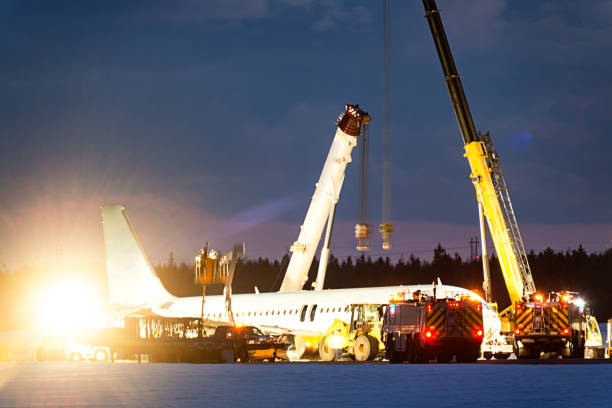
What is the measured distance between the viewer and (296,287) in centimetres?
7225

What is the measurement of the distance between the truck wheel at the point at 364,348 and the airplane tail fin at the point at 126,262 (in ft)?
109

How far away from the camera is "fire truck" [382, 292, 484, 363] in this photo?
141 ft

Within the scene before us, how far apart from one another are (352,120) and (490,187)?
54.2ft

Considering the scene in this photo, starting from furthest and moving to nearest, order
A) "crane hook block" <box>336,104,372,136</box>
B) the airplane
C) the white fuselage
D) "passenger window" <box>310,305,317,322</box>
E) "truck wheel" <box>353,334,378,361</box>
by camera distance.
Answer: "crane hook block" <box>336,104,372,136</box> → "passenger window" <box>310,305,317,322</box> → the airplane → the white fuselage → "truck wheel" <box>353,334,378,361</box>

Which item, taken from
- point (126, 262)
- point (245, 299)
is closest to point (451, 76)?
point (245, 299)

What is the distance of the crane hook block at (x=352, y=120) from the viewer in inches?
2697

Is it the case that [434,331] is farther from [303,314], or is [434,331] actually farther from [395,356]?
[303,314]

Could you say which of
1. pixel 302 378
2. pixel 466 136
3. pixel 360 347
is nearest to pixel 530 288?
pixel 466 136

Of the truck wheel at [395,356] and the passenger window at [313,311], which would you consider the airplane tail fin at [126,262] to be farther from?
the truck wheel at [395,356]

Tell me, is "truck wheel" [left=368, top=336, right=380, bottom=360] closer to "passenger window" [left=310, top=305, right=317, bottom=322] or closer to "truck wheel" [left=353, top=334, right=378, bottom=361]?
"truck wheel" [left=353, top=334, right=378, bottom=361]

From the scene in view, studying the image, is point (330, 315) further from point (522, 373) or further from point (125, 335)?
point (522, 373)

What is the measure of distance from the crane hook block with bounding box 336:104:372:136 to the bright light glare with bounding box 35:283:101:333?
24756 mm

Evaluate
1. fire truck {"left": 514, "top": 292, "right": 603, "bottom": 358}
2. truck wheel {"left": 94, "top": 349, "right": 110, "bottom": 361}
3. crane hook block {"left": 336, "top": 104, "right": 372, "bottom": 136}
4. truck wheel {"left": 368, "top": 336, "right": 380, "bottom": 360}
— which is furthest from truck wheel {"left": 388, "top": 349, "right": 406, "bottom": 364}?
crane hook block {"left": 336, "top": 104, "right": 372, "bottom": 136}

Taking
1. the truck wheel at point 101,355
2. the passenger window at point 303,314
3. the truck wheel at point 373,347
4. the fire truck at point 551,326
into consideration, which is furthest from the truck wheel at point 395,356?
the truck wheel at point 101,355
